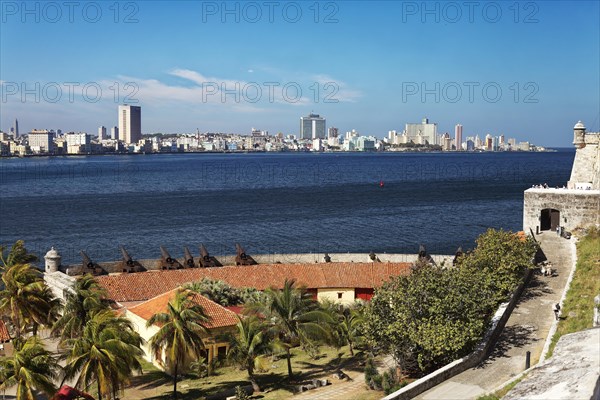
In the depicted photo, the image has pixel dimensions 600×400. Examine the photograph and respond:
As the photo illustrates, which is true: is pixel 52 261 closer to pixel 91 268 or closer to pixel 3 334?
pixel 91 268

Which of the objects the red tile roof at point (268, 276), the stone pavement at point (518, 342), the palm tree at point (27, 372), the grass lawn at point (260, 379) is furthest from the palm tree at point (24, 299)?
the stone pavement at point (518, 342)

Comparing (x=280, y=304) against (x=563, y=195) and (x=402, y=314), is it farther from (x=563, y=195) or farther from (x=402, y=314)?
(x=563, y=195)

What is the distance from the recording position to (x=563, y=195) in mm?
37719

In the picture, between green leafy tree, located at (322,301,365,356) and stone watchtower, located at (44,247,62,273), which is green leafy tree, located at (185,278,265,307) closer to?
green leafy tree, located at (322,301,365,356)

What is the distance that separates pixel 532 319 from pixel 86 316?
1604 cm

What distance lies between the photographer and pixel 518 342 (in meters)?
20.4

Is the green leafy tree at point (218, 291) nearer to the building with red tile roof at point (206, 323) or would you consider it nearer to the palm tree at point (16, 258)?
the building with red tile roof at point (206, 323)

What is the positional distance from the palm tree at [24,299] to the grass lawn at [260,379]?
188 inches

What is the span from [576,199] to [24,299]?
30.3 m

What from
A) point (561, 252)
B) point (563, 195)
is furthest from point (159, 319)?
point (563, 195)

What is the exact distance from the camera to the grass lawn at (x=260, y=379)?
2223cm

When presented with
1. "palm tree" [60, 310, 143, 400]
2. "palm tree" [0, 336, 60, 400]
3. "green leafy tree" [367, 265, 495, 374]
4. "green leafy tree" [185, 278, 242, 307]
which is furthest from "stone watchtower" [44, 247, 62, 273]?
"green leafy tree" [367, 265, 495, 374]

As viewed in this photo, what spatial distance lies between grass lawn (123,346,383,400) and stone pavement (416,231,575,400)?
539 cm

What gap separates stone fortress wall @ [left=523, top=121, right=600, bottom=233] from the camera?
36969 mm
